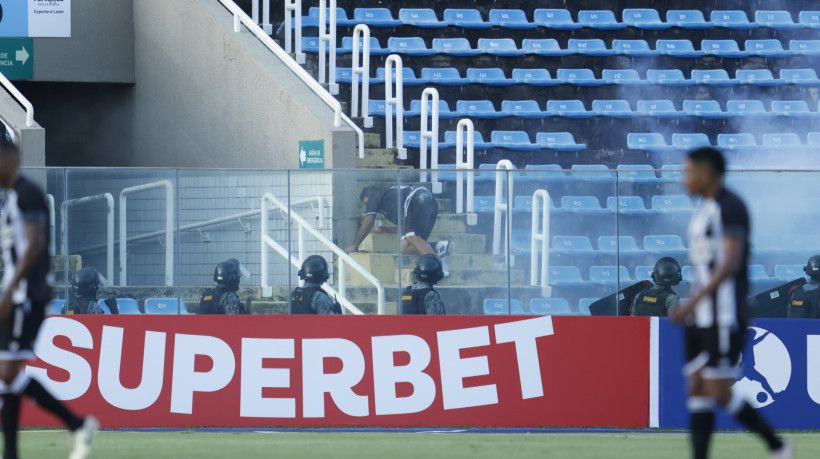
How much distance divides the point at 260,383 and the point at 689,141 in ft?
32.7

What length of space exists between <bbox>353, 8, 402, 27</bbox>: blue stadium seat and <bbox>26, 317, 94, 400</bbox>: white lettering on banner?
9.43 metres

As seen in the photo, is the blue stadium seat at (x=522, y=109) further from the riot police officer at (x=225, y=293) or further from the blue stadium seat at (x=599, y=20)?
the riot police officer at (x=225, y=293)

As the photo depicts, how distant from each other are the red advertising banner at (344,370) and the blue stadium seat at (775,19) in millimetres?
11344

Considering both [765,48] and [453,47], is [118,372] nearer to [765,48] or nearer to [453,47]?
[453,47]

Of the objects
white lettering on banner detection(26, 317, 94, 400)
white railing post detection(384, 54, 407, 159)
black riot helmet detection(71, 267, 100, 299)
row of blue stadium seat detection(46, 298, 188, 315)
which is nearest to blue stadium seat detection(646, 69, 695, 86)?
white railing post detection(384, 54, 407, 159)

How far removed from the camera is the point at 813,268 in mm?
12422

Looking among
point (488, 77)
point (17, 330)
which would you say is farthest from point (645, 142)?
point (17, 330)

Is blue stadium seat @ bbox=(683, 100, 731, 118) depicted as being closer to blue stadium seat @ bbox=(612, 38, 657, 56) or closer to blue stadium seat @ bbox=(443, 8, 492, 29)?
blue stadium seat @ bbox=(612, 38, 657, 56)

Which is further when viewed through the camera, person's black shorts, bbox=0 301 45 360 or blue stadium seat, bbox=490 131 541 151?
blue stadium seat, bbox=490 131 541 151

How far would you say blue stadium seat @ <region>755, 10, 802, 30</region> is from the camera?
21.8m

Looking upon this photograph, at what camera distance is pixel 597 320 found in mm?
12102

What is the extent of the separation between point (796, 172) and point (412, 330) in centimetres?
395

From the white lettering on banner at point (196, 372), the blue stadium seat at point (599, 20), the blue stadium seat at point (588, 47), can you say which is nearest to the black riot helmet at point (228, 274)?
the white lettering on banner at point (196, 372)

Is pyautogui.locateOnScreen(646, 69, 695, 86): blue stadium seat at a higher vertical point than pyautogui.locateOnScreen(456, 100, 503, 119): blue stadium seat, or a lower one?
higher
